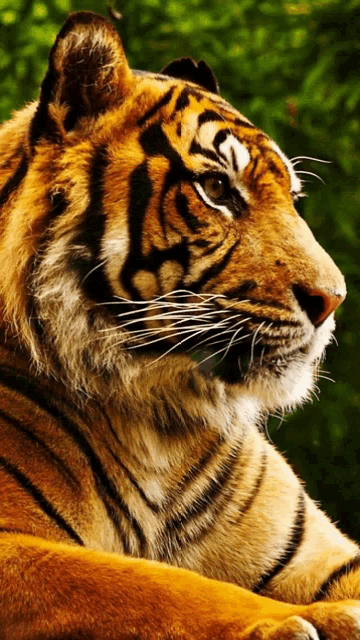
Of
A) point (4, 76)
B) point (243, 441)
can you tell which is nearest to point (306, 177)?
point (4, 76)

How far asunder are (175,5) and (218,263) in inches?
95.3

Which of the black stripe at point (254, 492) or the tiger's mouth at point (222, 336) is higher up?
the tiger's mouth at point (222, 336)

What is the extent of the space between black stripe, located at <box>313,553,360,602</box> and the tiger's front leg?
536 mm

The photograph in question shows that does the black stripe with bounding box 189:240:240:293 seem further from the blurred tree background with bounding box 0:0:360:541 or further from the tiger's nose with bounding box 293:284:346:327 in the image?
the blurred tree background with bounding box 0:0:360:541

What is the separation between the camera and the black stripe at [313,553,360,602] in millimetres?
2391

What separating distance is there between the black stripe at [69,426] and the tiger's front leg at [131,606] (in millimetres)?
291

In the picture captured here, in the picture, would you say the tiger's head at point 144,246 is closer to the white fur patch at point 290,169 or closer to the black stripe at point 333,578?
the white fur patch at point 290,169

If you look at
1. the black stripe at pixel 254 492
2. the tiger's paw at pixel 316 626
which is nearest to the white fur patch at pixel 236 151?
the black stripe at pixel 254 492

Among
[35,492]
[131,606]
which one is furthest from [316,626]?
[35,492]

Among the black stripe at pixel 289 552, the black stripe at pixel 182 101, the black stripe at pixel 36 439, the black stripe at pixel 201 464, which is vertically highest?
the black stripe at pixel 182 101

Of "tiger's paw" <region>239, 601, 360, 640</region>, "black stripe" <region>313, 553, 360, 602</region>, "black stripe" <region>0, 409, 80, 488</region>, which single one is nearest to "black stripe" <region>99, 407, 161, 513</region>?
"black stripe" <region>0, 409, 80, 488</region>

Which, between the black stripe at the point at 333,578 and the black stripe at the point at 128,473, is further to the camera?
the black stripe at the point at 333,578

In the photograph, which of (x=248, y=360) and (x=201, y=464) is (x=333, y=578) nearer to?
(x=201, y=464)

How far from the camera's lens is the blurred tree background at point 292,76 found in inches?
166
